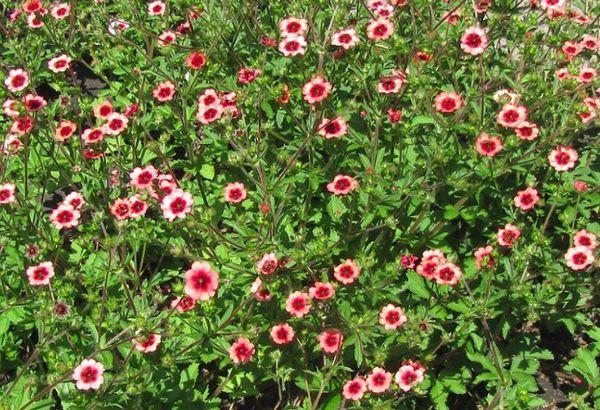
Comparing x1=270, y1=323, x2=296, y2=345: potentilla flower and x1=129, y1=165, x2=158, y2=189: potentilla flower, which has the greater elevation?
x1=129, y1=165, x2=158, y2=189: potentilla flower

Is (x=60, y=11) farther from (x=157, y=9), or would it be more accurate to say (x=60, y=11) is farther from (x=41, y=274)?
(x=41, y=274)

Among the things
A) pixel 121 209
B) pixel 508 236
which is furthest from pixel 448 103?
pixel 121 209

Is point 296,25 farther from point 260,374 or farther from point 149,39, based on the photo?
point 260,374

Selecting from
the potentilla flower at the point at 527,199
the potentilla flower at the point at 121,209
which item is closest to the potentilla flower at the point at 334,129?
the potentilla flower at the point at 527,199

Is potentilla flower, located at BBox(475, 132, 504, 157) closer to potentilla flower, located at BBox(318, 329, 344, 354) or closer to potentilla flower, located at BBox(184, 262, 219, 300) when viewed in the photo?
potentilla flower, located at BBox(318, 329, 344, 354)

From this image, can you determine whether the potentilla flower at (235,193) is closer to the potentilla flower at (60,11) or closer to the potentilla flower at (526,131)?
the potentilla flower at (526,131)

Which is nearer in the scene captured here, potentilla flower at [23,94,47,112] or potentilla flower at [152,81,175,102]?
potentilla flower at [23,94,47,112]

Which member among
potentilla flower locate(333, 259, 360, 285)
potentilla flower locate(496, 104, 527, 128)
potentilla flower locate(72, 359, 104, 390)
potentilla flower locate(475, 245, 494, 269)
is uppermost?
potentilla flower locate(496, 104, 527, 128)

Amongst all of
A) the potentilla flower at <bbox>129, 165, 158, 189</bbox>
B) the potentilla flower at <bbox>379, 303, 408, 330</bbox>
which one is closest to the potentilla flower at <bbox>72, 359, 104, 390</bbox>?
the potentilla flower at <bbox>129, 165, 158, 189</bbox>
